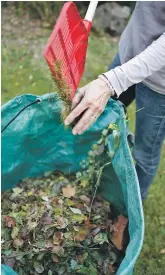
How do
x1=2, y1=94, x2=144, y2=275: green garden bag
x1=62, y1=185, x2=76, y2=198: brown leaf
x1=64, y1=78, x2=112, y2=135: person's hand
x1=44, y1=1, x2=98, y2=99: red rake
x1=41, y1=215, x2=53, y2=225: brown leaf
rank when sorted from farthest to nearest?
x1=62, y1=185, x2=76, y2=198: brown leaf, x1=41, y1=215, x2=53, y2=225: brown leaf, x1=2, y1=94, x2=144, y2=275: green garden bag, x1=64, y1=78, x2=112, y2=135: person's hand, x1=44, y1=1, x2=98, y2=99: red rake

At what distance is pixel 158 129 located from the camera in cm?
178

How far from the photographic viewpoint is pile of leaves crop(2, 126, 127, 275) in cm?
174

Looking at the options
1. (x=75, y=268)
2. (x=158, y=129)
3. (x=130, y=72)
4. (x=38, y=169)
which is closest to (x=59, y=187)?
(x=38, y=169)

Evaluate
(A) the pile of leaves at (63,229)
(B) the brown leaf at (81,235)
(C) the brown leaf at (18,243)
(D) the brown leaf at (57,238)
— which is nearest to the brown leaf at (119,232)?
(A) the pile of leaves at (63,229)

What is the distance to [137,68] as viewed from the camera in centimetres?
143

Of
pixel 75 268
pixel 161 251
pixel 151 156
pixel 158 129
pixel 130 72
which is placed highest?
pixel 130 72

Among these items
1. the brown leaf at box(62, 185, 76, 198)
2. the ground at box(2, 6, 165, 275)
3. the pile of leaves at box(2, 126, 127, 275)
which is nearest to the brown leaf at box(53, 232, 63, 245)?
the pile of leaves at box(2, 126, 127, 275)

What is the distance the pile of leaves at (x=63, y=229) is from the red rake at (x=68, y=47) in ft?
1.41

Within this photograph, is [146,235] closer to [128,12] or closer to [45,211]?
[45,211]

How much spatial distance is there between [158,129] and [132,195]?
401 mm

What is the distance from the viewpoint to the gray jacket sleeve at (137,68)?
4.63ft

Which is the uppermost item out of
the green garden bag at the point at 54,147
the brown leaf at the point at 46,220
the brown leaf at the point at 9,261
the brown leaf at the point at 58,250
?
the green garden bag at the point at 54,147

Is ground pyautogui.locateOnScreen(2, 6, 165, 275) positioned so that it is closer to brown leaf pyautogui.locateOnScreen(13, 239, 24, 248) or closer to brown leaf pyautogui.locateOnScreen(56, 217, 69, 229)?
brown leaf pyautogui.locateOnScreen(56, 217, 69, 229)

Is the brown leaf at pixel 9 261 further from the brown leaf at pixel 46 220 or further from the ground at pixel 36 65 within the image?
the ground at pixel 36 65
